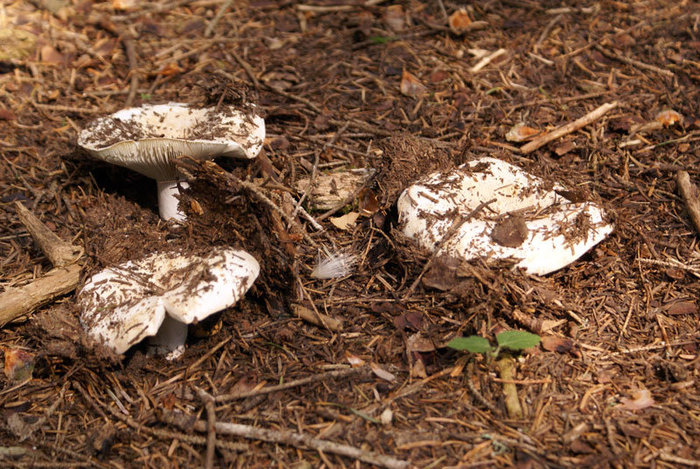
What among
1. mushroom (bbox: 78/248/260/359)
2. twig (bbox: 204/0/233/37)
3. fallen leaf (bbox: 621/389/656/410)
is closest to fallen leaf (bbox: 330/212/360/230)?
mushroom (bbox: 78/248/260/359)

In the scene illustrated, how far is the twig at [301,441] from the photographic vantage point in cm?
243

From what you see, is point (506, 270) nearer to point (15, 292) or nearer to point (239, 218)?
point (239, 218)

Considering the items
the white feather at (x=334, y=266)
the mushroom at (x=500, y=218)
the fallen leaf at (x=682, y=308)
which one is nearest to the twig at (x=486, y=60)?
the mushroom at (x=500, y=218)

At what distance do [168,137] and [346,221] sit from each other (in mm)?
1209

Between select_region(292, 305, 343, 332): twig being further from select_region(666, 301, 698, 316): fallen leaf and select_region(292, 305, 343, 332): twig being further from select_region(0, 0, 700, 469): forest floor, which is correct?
select_region(666, 301, 698, 316): fallen leaf

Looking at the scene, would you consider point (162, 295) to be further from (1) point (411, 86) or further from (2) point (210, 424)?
(1) point (411, 86)

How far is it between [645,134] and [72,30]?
16.7 feet

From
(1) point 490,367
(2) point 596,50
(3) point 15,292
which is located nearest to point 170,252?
(3) point 15,292

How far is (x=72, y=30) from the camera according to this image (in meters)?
5.54

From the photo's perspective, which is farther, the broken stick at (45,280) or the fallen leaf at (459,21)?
the fallen leaf at (459,21)

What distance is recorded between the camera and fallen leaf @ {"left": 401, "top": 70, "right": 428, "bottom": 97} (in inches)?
189

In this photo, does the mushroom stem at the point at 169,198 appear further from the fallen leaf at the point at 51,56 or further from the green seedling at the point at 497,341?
the fallen leaf at the point at 51,56

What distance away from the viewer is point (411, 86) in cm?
485

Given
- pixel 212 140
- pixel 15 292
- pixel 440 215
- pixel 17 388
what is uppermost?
pixel 212 140
